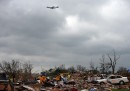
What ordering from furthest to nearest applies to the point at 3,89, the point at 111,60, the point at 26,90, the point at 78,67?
the point at 78,67
the point at 111,60
the point at 26,90
the point at 3,89

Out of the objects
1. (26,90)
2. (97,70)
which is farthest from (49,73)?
(26,90)

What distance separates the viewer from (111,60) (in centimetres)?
8219

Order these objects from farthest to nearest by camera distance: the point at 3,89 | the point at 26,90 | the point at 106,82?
the point at 106,82
the point at 26,90
the point at 3,89

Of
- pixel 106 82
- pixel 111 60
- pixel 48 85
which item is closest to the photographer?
pixel 48 85

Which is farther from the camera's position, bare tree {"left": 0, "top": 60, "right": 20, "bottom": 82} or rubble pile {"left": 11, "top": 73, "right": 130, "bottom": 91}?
bare tree {"left": 0, "top": 60, "right": 20, "bottom": 82}

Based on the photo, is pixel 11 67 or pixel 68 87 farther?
pixel 11 67

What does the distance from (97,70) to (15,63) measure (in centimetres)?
2306

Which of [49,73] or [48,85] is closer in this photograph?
[48,85]

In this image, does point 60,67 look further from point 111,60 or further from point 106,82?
point 106,82

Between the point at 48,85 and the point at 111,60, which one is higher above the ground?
the point at 111,60

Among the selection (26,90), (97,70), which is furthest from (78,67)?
(26,90)

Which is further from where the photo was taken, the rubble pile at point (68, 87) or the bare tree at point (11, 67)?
the bare tree at point (11, 67)

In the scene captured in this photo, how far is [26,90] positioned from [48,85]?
11647 millimetres

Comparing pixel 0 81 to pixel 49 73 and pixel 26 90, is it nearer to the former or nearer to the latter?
pixel 26 90
